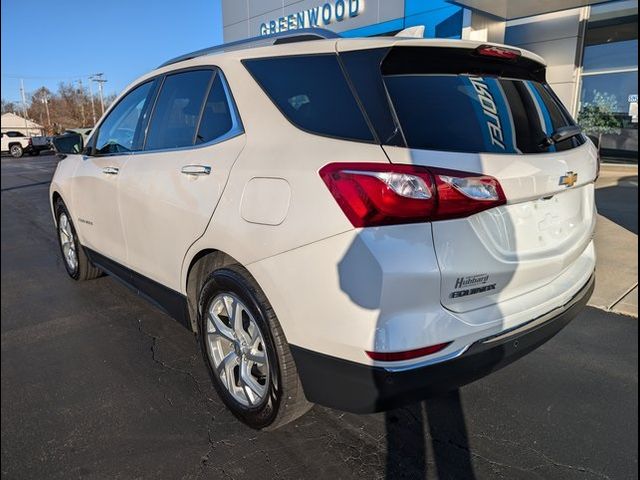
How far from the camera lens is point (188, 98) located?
2.99m

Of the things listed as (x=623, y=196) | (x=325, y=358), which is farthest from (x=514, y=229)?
(x=623, y=196)

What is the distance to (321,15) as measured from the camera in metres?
15.2

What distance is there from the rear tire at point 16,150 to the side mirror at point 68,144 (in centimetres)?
3127

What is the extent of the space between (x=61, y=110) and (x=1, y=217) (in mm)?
54831

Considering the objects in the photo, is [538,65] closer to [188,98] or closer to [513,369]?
[513,369]

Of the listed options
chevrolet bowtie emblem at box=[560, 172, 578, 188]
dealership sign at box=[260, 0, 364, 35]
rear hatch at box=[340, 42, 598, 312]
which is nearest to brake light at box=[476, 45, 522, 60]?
rear hatch at box=[340, 42, 598, 312]

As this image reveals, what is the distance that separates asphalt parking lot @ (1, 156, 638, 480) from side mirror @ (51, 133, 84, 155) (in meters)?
1.75

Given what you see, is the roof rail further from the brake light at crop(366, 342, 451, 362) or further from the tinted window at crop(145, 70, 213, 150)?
the brake light at crop(366, 342, 451, 362)

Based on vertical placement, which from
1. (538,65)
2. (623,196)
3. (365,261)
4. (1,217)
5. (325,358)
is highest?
(538,65)

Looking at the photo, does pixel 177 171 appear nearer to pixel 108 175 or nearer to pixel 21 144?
pixel 108 175

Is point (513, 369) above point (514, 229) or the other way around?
the other way around

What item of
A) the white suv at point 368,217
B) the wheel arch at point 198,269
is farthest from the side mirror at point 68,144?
the wheel arch at point 198,269

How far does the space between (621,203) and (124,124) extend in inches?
330

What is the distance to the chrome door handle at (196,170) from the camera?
255 centimetres
